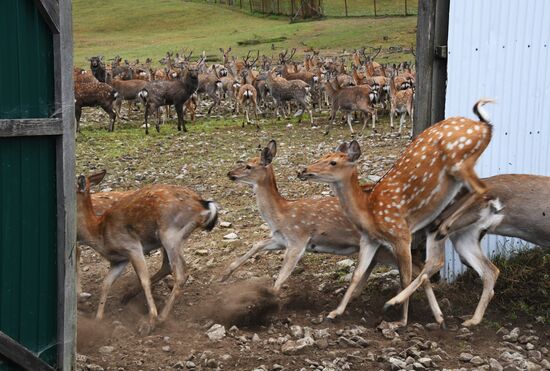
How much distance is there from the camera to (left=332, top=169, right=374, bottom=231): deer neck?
702cm

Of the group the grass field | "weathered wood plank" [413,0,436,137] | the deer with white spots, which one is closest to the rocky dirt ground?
the deer with white spots

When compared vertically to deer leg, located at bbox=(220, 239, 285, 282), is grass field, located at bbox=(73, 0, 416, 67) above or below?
above

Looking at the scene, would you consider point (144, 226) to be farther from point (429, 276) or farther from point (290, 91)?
point (290, 91)

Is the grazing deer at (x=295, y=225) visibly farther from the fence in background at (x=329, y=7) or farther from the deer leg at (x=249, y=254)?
the fence in background at (x=329, y=7)

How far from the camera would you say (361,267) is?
6961mm

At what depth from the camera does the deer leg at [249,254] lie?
301 inches

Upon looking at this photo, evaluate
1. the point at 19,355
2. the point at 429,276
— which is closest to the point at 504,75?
the point at 429,276

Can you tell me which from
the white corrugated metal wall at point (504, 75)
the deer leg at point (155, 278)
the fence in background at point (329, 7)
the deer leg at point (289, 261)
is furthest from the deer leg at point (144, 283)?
the fence in background at point (329, 7)

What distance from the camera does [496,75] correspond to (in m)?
7.62

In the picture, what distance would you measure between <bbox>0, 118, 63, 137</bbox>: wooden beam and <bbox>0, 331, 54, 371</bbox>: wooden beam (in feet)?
3.50

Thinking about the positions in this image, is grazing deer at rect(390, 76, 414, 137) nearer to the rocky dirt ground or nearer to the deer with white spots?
the rocky dirt ground

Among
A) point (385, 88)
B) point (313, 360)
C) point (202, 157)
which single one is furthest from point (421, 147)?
point (385, 88)

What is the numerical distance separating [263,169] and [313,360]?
7.80 feet

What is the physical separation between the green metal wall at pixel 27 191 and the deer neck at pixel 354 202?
2.70 m
